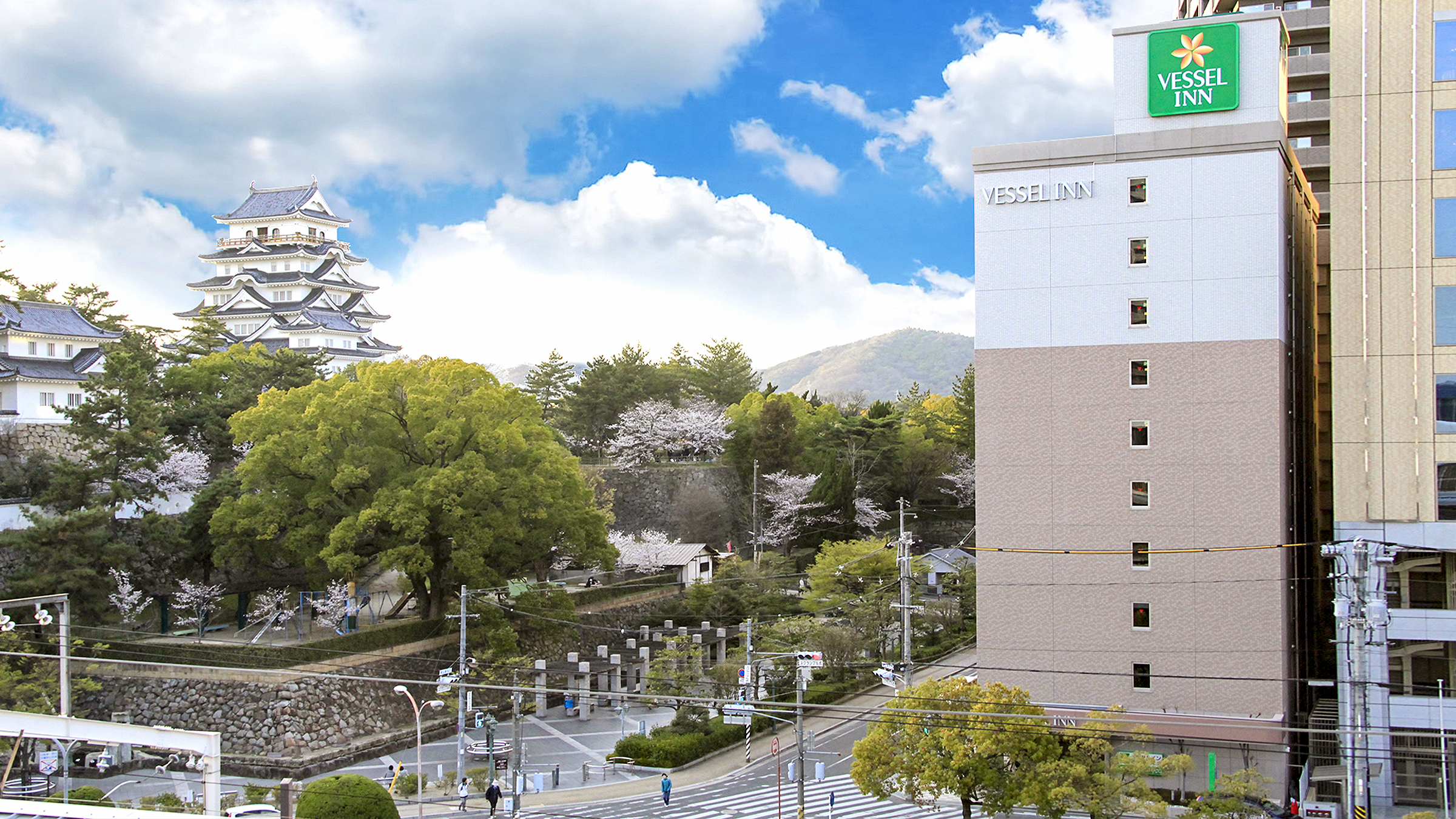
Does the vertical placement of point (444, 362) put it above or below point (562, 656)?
above

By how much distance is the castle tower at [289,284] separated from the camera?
63.1m

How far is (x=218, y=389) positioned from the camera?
4531 cm

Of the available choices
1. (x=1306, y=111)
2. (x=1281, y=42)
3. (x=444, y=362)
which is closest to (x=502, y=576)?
(x=444, y=362)

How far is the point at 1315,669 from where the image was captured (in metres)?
32.2

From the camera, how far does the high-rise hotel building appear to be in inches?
1021

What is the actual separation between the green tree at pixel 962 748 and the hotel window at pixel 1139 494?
21.2 ft

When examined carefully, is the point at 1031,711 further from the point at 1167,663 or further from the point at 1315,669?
the point at 1315,669

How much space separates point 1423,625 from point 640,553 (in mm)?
30338

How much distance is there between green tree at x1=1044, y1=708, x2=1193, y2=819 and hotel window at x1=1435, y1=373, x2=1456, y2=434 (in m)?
8.81

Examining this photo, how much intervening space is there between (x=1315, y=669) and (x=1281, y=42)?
17.0 metres

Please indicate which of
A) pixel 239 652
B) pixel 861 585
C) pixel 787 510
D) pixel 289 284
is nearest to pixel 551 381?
pixel 289 284

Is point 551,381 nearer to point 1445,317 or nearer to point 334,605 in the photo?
point 334,605

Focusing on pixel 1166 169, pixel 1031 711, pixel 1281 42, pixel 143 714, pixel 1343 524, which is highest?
pixel 1281 42

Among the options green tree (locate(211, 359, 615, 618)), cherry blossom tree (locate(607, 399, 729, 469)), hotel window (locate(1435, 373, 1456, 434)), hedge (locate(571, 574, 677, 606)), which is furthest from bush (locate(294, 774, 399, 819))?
cherry blossom tree (locate(607, 399, 729, 469))
